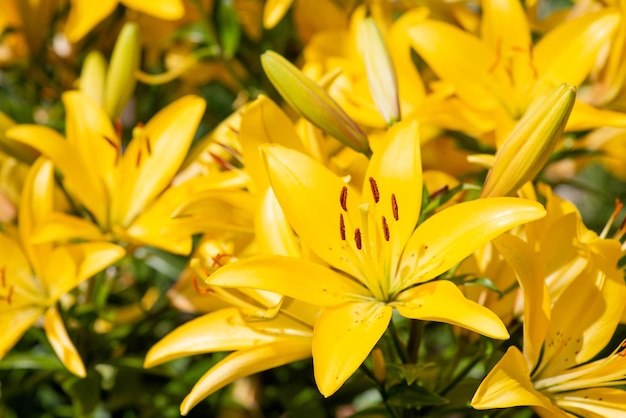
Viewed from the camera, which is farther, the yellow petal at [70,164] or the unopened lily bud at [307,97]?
the yellow petal at [70,164]

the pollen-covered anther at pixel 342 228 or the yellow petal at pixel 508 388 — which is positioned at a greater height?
the pollen-covered anther at pixel 342 228

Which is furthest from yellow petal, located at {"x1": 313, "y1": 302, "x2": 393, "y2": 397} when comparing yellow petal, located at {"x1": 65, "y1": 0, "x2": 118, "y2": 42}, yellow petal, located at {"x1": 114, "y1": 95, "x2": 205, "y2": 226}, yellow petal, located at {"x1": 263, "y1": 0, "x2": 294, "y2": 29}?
yellow petal, located at {"x1": 65, "y1": 0, "x2": 118, "y2": 42}

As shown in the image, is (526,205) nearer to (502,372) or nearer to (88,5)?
(502,372)

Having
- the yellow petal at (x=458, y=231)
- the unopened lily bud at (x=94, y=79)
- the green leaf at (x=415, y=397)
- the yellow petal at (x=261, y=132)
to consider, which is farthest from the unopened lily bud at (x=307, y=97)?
the unopened lily bud at (x=94, y=79)

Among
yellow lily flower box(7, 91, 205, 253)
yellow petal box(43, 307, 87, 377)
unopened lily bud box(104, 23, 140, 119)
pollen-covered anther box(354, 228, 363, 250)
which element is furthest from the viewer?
unopened lily bud box(104, 23, 140, 119)

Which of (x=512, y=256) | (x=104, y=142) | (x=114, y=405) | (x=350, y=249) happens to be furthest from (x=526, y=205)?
(x=114, y=405)

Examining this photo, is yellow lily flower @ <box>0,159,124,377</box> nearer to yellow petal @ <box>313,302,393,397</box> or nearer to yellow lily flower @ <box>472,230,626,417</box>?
yellow petal @ <box>313,302,393,397</box>

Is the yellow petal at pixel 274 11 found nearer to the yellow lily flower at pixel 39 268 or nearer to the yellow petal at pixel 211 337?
the yellow lily flower at pixel 39 268
